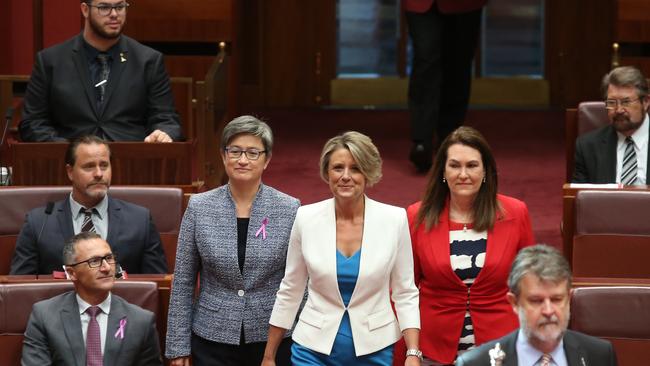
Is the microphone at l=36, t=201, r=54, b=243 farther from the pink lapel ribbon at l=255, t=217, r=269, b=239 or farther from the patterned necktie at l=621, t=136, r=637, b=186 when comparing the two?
the patterned necktie at l=621, t=136, r=637, b=186

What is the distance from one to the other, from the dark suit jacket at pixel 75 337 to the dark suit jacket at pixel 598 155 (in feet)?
5.30

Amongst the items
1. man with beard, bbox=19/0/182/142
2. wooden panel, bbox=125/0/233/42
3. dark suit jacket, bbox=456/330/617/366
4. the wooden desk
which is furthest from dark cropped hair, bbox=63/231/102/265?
wooden panel, bbox=125/0/233/42

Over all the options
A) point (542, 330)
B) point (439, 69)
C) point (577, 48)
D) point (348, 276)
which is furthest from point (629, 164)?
point (577, 48)

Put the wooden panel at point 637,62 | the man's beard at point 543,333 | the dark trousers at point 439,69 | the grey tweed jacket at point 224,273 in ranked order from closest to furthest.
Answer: the man's beard at point 543,333 → the grey tweed jacket at point 224,273 → the dark trousers at point 439,69 → the wooden panel at point 637,62

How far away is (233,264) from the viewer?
10.7 ft

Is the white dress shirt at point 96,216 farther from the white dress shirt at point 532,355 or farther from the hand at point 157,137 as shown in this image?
the white dress shirt at point 532,355

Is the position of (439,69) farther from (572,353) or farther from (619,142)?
(572,353)

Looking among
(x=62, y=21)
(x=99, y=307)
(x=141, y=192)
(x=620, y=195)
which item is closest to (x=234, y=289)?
(x=99, y=307)

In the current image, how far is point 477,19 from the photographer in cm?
576

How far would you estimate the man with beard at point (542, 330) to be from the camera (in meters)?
2.54

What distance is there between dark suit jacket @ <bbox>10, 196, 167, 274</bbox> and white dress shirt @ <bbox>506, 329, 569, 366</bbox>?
1434mm

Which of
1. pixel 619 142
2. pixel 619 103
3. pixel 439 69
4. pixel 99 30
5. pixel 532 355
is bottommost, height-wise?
pixel 532 355

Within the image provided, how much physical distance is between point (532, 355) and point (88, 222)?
5.22ft

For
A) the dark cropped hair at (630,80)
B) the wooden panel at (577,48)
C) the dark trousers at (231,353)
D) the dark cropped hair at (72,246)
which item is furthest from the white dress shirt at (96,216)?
the wooden panel at (577,48)
